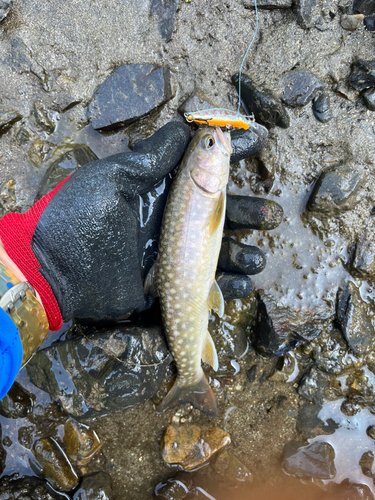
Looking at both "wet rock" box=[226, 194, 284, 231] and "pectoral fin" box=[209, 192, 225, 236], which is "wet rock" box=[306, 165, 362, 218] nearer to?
"wet rock" box=[226, 194, 284, 231]

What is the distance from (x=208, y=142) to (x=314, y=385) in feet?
8.50

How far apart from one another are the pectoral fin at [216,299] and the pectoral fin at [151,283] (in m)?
0.49

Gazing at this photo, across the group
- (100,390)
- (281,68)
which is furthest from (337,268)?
(100,390)

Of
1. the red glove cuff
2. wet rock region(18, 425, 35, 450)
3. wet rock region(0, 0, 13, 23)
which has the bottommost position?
wet rock region(18, 425, 35, 450)

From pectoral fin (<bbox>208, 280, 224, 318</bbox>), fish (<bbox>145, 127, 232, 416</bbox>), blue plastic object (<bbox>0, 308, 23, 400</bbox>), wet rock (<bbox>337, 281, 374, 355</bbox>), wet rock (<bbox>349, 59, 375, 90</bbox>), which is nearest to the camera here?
blue plastic object (<bbox>0, 308, 23, 400</bbox>)

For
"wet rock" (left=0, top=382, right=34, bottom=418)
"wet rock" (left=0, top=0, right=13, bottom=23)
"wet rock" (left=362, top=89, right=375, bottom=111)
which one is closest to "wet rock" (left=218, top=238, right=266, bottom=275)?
"wet rock" (left=362, top=89, right=375, bottom=111)

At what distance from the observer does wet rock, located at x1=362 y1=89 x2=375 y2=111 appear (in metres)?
3.29

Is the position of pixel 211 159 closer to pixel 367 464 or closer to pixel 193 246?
pixel 193 246

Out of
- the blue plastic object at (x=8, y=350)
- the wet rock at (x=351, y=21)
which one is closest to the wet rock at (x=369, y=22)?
the wet rock at (x=351, y=21)

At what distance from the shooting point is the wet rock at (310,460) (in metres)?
3.49

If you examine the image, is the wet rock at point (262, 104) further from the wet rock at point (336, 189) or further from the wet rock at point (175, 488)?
the wet rock at point (175, 488)

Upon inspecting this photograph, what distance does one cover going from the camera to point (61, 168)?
3115 millimetres

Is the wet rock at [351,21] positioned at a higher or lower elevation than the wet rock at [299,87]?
higher

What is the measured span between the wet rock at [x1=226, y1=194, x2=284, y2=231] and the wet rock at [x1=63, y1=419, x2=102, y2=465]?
8.03 feet
